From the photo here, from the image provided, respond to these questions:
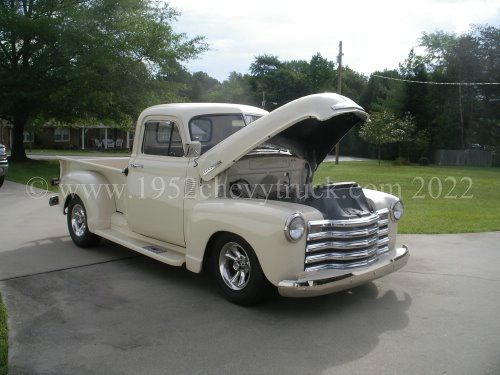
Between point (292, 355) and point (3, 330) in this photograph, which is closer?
point (292, 355)

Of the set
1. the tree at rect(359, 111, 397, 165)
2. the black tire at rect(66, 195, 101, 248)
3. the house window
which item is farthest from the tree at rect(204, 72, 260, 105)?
the black tire at rect(66, 195, 101, 248)

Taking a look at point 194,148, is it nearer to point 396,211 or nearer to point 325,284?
point 325,284

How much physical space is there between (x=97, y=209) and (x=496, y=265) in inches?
223

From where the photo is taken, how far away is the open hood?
16.9ft

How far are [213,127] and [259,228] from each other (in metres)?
1.99

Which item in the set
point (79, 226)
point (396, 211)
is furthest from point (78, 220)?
point (396, 211)

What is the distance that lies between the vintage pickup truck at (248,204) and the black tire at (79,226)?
5 centimetres

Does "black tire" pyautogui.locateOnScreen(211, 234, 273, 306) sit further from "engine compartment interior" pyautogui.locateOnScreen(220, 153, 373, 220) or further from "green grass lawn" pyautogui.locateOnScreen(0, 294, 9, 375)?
"green grass lawn" pyautogui.locateOnScreen(0, 294, 9, 375)

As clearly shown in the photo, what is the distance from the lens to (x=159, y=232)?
6301 millimetres

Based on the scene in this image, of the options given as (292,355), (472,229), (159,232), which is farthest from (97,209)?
(472,229)

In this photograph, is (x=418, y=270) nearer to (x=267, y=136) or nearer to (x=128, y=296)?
(x=267, y=136)

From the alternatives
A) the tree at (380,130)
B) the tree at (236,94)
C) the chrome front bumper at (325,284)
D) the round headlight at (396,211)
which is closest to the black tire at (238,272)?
the chrome front bumper at (325,284)

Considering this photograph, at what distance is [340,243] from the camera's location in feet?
16.4

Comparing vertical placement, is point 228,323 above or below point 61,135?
below
